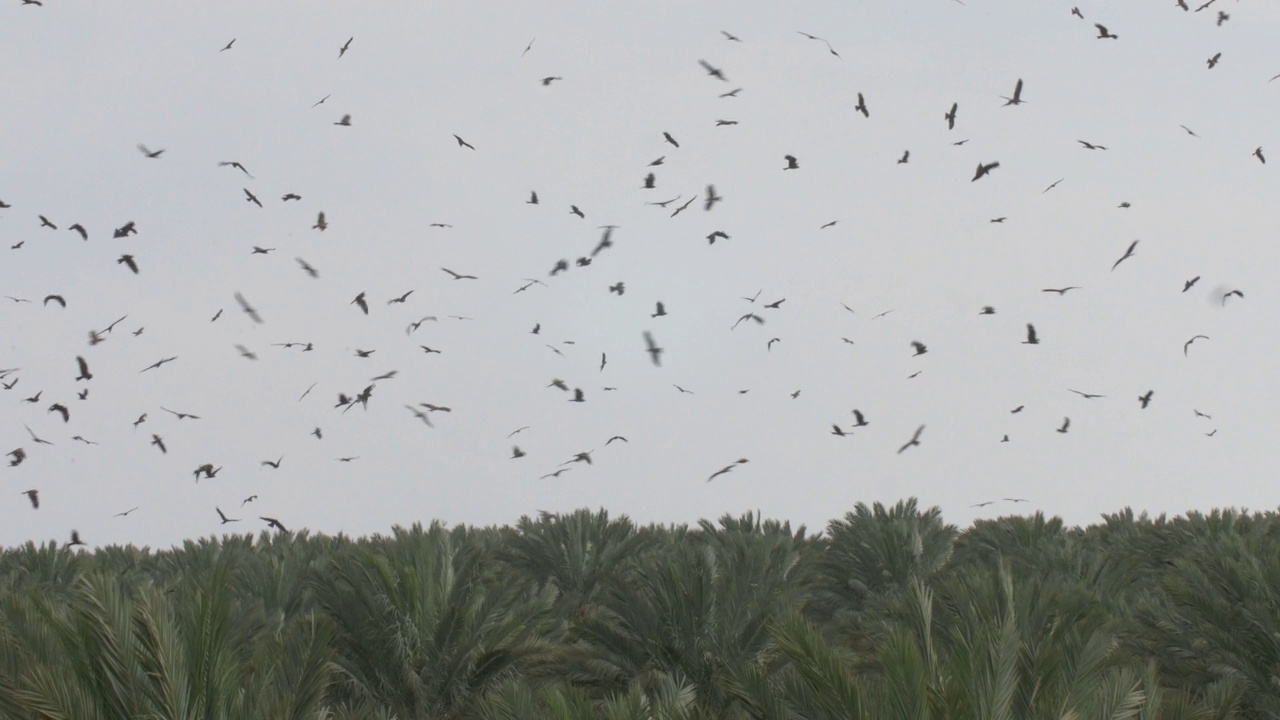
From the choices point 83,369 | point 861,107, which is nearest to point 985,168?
point 861,107

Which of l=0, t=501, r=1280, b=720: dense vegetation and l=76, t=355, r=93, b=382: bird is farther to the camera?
l=76, t=355, r=93, b=382: bird

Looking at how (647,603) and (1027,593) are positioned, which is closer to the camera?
(1027,593)

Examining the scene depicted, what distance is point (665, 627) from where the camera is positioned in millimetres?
16188

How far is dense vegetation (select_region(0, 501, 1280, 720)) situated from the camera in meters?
8.66

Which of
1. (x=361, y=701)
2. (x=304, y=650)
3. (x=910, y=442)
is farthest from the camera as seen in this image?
(x=910, y=442)

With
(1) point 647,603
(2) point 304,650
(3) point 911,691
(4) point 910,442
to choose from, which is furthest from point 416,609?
(4) point 910,442

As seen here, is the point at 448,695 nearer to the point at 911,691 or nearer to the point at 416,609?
the point at 416,609

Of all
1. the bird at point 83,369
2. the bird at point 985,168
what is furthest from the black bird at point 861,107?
the bird at point 83,369

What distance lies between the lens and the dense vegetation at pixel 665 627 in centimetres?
866

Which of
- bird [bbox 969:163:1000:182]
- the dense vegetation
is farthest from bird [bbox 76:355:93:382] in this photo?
bird [bbox 969:163:1000:182]

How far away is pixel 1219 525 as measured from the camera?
26484 millimetres

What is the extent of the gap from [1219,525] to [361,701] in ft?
66.0

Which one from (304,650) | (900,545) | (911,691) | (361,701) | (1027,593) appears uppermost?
(304,650)

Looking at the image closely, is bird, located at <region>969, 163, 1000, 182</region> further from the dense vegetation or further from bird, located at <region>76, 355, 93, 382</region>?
bird, located at <region>76, 355, 93, 382</region>
